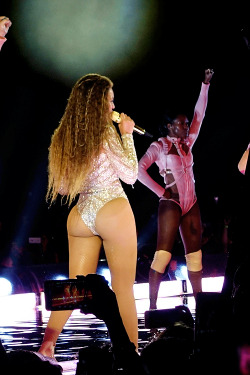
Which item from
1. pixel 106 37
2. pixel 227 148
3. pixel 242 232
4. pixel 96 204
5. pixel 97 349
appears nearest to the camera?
pixel 97 349

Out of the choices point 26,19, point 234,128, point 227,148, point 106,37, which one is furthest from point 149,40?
point 227,148

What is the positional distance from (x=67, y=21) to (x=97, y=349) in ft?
17.1

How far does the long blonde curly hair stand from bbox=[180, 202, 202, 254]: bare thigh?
189cm

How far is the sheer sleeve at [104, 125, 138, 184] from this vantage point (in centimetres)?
339

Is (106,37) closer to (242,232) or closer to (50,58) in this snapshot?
(50,58)

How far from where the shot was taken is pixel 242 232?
242 cm

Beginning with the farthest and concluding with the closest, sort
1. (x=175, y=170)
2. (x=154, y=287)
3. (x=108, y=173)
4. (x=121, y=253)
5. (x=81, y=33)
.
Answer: (x=81, y=33) < (x=175, y=170) < (x=154, y=287) < (x=108, y=173) < (x=121, y=253)

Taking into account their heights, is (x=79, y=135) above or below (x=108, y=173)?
above

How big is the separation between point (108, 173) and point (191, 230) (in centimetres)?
190

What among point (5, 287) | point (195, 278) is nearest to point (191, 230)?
point (195, 278)

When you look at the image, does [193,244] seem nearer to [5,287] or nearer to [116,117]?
[116,117]

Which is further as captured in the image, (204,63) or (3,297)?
(204,63)

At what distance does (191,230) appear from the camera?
5.12 meters

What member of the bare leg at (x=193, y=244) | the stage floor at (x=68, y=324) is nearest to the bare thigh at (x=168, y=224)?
the bare leg at (x=193, y=244)
